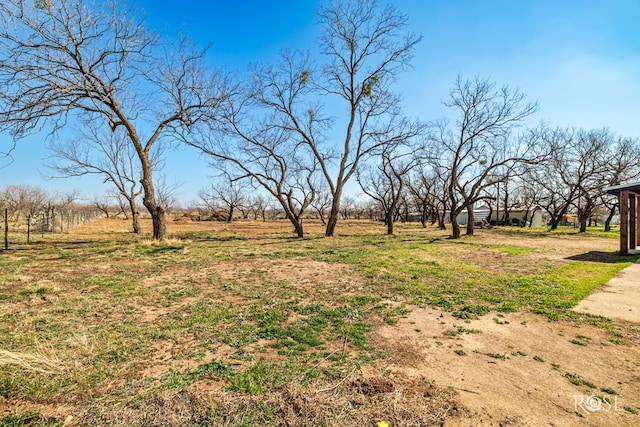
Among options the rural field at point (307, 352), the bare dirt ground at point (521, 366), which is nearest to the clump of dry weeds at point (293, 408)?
the rural field at point (307, 352)

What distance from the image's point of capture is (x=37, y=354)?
8.67 feet

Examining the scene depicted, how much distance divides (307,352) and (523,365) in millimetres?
2031

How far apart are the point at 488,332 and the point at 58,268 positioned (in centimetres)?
835

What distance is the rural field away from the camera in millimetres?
2049

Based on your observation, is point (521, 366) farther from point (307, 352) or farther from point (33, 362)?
point (33, 362)

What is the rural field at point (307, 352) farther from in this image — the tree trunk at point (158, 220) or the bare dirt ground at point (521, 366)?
the tree trunk at point (158, 220)

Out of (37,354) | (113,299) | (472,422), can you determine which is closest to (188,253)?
(113,299)

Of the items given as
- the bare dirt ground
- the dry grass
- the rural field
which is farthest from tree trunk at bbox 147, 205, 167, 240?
the bare dirt ground

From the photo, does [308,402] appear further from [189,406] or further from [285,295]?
[285,295]

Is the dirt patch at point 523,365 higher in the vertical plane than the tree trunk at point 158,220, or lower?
lower

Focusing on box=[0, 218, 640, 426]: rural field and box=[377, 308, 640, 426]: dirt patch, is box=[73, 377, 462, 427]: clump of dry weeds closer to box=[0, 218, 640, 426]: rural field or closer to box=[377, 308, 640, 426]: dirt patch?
box=[0, 218, 640, 426]: rural field

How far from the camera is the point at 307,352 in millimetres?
2986

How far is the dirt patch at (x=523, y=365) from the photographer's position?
2.09 meters

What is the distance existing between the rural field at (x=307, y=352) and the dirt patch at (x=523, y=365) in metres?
0.02
